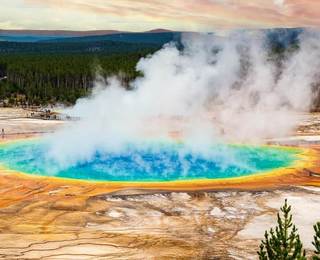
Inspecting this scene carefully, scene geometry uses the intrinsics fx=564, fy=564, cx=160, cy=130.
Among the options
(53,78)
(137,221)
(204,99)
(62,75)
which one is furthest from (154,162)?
(53,78)

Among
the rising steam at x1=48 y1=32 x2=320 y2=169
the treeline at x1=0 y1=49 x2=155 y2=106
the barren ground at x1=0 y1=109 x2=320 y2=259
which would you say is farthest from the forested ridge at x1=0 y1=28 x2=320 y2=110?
the barren ground at x1=0 y1=109 x2=320 y2=259

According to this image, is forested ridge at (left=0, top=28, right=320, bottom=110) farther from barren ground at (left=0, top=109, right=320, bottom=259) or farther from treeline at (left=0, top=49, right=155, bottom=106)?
barren ground at (left=0, top=109, right=320, bottom=259)

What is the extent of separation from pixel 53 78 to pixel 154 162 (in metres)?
48.4

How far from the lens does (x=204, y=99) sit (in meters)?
51.4

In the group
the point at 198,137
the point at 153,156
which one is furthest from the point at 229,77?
the point at 153,156

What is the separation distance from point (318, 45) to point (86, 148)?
2982 centimetres

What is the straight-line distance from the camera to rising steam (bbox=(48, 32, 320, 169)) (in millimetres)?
38469

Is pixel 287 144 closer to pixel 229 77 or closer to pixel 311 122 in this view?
pixel 311 122

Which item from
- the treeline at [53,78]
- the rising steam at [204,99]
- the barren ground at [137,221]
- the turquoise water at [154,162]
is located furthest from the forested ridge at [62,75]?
the barren ground at [137,221]

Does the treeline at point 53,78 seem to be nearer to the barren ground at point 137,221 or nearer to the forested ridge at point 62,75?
the forested ridge at point 62,75

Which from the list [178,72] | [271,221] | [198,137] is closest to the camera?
[271,221]

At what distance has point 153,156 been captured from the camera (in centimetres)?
3164

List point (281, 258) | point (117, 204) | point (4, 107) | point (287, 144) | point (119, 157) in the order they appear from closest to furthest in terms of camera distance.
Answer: point (281, 258) < point (117, 204) < point (119, 157) < point (287, 144) < point (4, 107)

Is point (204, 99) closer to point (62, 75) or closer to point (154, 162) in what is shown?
point (154, 162)
